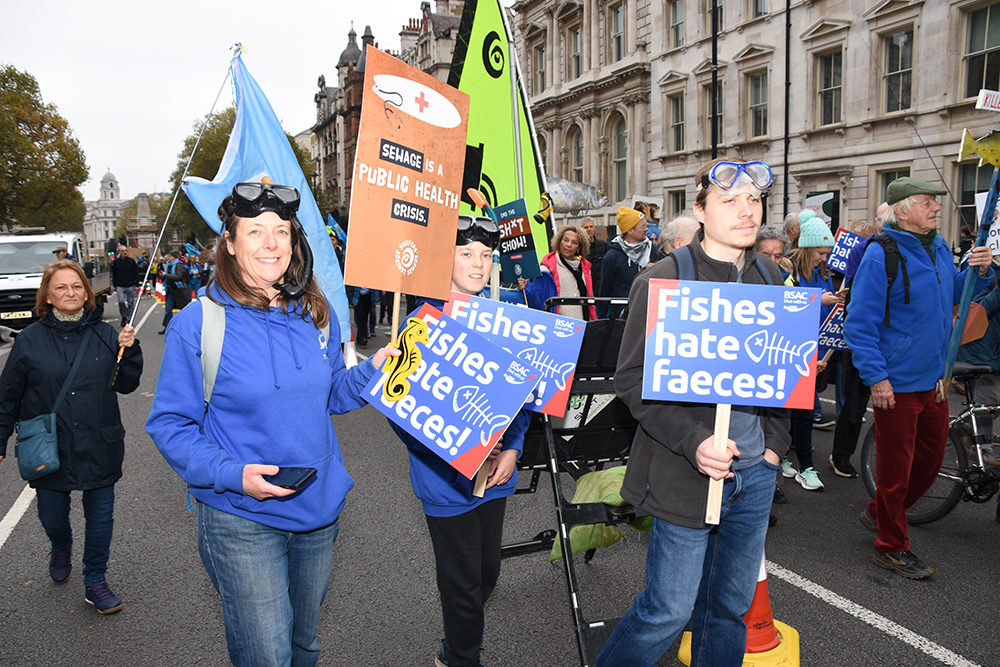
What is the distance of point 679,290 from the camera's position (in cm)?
223

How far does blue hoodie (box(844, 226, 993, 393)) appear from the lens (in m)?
3.85

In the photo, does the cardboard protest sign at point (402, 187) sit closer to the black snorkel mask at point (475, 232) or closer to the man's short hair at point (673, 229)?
the black snorkel mask at point (475, 232)

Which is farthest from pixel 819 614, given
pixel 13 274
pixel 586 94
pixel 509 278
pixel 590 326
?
pixel 586 94

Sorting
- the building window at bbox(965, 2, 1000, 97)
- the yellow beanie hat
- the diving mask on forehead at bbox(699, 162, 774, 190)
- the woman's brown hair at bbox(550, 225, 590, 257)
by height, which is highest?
the building window at bbox(965, 2, 1000, 97)

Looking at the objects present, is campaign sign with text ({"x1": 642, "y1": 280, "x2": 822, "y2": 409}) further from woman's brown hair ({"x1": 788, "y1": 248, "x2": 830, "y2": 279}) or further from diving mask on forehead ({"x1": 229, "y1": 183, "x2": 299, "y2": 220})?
woman's brown hair ({"x1": 788, "y1": 248, "x2": 830, "y2": 279})

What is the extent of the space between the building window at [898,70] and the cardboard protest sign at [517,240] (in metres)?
16.0

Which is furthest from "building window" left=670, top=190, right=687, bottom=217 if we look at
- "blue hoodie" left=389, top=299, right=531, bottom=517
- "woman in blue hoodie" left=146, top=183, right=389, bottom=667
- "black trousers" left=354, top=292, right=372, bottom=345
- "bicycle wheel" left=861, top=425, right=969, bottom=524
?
"woman in blue hoodie" left=146, top=183, right=389, bottom=667

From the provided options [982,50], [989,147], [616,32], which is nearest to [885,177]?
[982,50]

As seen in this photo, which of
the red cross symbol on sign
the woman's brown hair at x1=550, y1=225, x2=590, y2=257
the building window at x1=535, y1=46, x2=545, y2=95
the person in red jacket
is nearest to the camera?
the red cross symbol on sign

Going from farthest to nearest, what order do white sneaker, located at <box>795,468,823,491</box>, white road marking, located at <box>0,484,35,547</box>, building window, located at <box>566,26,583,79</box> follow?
building window, located at <box>566,26,583,79</box> < white sneaker, located at <box>795,468,823,491</box> < white road marking, located at <box>0,484,35,547</box>

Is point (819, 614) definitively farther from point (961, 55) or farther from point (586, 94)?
point (586, 94)

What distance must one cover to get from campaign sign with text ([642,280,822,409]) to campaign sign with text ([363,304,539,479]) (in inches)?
17.9

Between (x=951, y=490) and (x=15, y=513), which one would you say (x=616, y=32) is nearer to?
(x=951, y=490)

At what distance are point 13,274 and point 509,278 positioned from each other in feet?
52.3
